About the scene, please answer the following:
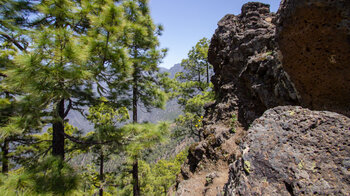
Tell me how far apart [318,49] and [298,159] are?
2.64m

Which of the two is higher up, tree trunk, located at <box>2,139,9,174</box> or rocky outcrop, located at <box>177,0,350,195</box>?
rocky outcrop, located at <box>177,0,350,195</box>

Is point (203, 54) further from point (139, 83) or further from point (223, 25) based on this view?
point (139, 83)

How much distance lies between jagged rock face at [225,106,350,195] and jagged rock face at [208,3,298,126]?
2.39 m

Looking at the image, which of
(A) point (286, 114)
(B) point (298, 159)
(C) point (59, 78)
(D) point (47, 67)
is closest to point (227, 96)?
(A) point (286, 114)

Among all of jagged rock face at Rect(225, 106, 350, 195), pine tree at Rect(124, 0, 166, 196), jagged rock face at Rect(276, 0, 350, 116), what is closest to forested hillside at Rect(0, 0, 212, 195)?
pine tree at Rect(124, 0, 166, 196)

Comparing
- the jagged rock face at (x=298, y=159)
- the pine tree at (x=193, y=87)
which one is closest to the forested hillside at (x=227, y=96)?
the jagged rock face at (x=298, y=159)

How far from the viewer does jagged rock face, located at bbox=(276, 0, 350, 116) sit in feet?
9.48

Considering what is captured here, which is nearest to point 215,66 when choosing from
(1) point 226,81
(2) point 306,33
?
(1) point 226,81

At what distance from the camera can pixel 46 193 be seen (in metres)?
2.60

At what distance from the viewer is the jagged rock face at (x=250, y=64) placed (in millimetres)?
5082

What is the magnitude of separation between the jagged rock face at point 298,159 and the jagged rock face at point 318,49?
5.27ft

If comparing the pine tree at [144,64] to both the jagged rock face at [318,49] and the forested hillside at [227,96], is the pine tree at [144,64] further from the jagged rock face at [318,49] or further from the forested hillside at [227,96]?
the jagged rock face at [318,49]

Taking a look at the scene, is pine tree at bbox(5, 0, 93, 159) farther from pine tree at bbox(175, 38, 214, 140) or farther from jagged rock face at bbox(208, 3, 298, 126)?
pine tree at bbox(175, 38, 214, 140)

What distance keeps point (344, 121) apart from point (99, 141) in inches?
206
